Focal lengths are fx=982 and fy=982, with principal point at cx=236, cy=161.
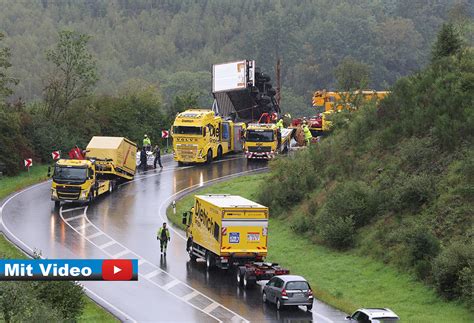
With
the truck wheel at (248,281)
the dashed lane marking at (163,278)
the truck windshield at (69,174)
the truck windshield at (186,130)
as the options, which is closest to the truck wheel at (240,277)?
the truck wheel at (248,281)

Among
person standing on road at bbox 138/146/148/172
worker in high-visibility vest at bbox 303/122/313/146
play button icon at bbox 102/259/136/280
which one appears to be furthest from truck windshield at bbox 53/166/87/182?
play button icon at bbox 102/259/136/280

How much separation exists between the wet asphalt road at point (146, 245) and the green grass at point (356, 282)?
245 cm

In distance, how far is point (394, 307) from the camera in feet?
136

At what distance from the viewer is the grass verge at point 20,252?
39.1 m

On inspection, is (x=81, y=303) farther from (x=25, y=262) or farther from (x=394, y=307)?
(x=25, y=262)

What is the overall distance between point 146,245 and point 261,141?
90.6 feet

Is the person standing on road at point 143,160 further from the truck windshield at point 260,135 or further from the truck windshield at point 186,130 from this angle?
the truck windshield at point 260,135

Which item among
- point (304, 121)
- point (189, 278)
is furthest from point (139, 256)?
point (304, 121)

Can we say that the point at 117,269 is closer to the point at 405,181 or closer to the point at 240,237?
the point at 240,237

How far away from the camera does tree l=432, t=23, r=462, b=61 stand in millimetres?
66625

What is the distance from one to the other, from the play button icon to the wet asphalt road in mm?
18977

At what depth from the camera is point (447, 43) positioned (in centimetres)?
6681

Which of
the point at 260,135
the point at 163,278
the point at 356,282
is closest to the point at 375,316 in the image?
the point at 356,282

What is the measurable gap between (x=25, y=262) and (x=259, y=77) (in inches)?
2908
